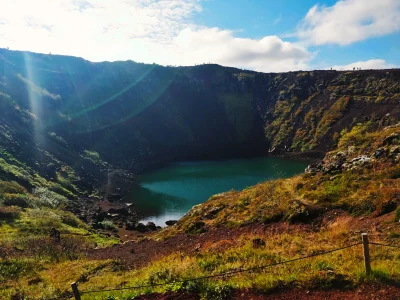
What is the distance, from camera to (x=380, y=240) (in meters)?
14.6

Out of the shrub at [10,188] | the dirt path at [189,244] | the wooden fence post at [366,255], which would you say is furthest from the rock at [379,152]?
the shrub at [10,188]

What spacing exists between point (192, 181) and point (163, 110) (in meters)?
72.9

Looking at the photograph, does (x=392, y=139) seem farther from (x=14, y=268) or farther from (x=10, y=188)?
(x=10, y=188)

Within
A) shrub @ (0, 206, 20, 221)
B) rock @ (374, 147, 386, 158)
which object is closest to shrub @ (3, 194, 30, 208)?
shrub @ (0, 206, 20, 221)

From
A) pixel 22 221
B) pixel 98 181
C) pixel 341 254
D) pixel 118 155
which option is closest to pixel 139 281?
pixel 341 254

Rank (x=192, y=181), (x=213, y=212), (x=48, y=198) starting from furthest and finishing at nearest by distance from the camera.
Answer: (x=192, y=181), (x=48, y=198), (x=213, y=212)

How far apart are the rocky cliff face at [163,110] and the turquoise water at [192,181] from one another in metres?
13.3

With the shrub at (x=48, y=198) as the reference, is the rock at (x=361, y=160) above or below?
above

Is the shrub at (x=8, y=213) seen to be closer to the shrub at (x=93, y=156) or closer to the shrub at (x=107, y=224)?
the shrub at (x=107, y=224)

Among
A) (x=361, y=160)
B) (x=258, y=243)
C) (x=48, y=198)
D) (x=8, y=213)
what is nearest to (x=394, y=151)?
(x=361, y=160)

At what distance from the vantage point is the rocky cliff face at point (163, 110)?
298ft

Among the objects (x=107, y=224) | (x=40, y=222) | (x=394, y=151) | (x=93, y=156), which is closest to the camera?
(x=394, y=151)

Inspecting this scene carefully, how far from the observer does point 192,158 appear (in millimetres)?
119875

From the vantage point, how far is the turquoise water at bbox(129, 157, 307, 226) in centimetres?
6131
